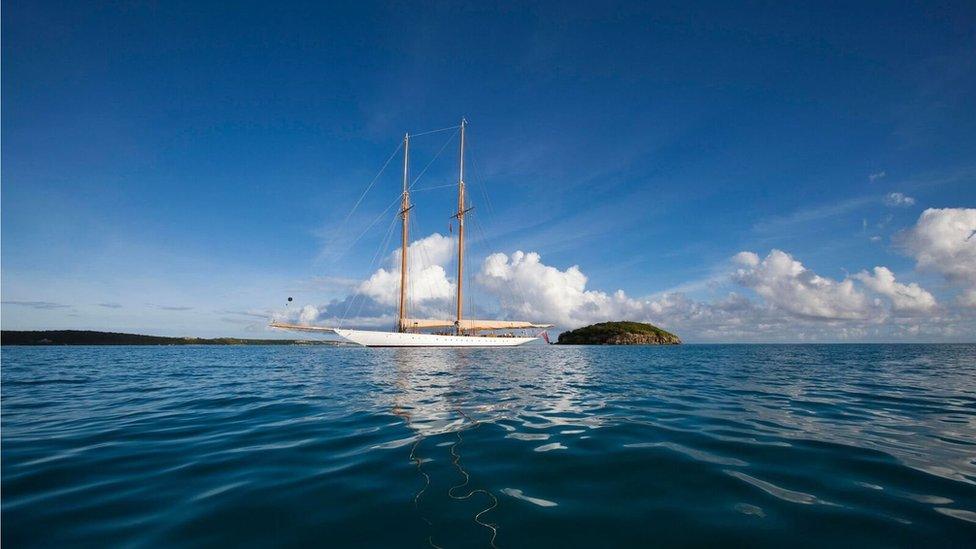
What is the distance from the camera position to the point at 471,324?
287ft

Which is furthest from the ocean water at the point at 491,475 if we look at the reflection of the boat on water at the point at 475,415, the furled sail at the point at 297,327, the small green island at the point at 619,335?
the small green island at the point at 619,335

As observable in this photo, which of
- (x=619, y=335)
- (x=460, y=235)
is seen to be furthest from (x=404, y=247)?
(x=619, y=335)

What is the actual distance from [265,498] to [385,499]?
1527mm

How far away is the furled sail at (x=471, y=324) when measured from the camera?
77.1 metres

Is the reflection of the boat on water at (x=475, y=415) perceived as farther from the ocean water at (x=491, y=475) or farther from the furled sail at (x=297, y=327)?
the furled sail at (x=297, y=327)

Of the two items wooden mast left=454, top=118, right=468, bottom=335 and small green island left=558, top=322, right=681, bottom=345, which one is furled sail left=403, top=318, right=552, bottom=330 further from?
small green island left=558, top=322, right=681, bottom=345

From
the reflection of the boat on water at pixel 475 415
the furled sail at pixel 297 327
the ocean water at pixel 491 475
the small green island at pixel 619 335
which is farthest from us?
the small green island at pixel 619 335

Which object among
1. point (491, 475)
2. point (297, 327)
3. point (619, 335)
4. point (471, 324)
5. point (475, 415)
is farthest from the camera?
point (619, 335)

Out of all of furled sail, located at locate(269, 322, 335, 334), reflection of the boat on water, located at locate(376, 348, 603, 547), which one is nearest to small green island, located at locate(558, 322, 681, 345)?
furled sail, located at locate(269, 322, 335, 334)

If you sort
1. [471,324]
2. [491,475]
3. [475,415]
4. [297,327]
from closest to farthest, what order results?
[491,475] < [475,415] < [297,327] < [471,324]

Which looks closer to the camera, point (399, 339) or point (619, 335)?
point (399, 339)

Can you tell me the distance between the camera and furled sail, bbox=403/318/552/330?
7706cm

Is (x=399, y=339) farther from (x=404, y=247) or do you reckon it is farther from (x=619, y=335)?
(x=619, y=335)

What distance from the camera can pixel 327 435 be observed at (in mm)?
8141
